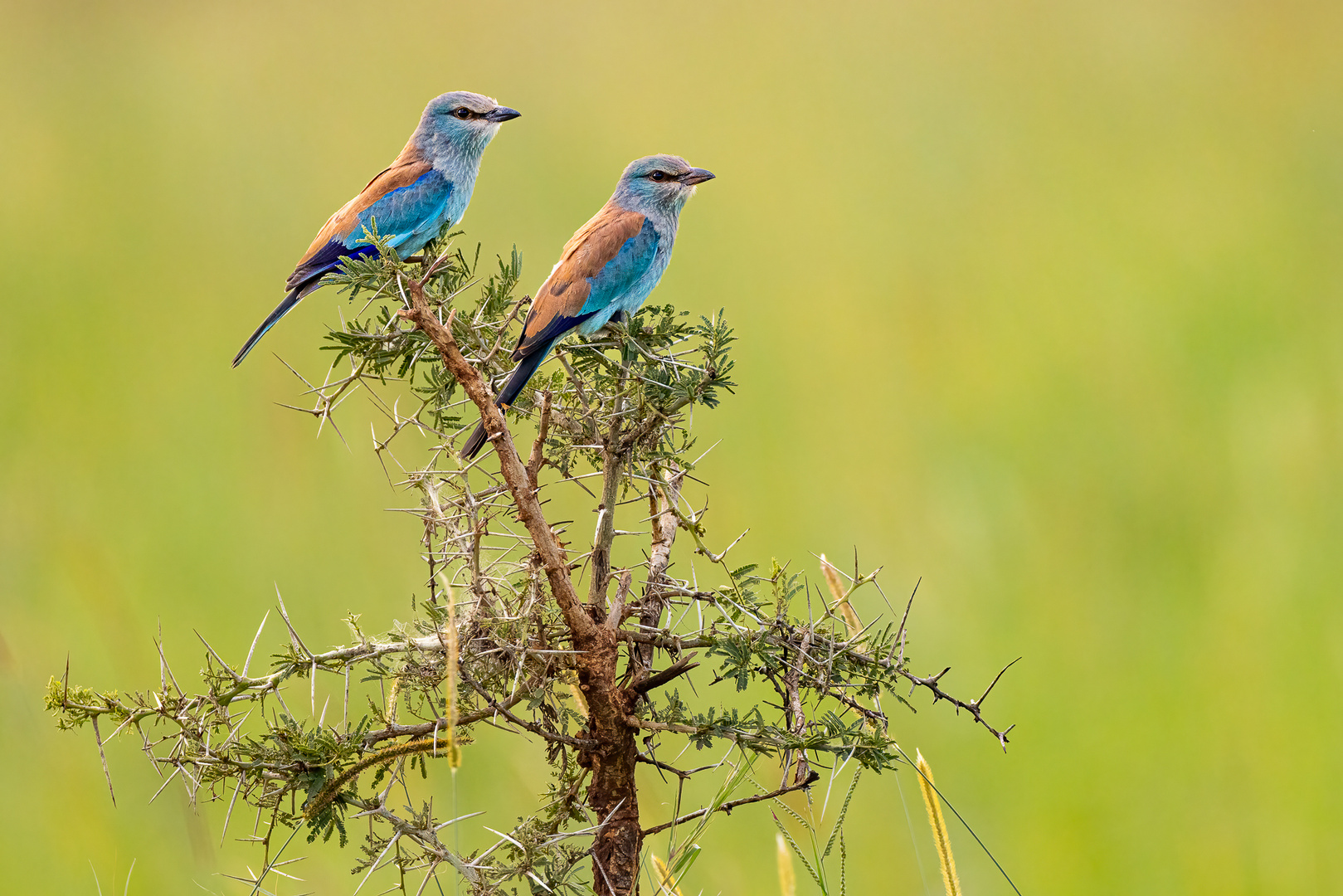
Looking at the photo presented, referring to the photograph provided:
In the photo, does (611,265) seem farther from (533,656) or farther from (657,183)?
(533,656)

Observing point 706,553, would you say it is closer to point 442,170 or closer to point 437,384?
point 437,384

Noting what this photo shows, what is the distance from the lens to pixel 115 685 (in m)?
4.18

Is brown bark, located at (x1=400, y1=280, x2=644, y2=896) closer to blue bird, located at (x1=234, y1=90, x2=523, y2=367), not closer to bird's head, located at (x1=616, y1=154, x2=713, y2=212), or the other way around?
blue bird, located at (x1=234, y1=90, x2=523, y2=367)

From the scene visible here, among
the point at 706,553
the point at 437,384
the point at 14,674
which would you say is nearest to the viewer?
the point at 706,553

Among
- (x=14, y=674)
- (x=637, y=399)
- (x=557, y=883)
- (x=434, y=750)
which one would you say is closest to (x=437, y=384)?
(x=637, y=399)

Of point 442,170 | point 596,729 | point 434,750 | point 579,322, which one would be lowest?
point 434,750

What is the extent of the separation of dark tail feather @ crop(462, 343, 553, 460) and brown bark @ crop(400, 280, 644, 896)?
0.10m

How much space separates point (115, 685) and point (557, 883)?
3.06 meters

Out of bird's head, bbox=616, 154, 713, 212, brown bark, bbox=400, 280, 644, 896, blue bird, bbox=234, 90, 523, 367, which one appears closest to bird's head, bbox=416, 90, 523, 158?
blue bird, bbox=234, 90, 523, 367

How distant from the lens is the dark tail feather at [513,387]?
76.1 inches

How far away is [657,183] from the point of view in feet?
9.39

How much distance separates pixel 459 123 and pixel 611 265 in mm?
740

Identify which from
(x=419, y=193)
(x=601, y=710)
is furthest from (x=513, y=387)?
(x=419, y=193)

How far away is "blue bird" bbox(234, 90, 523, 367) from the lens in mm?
2539
